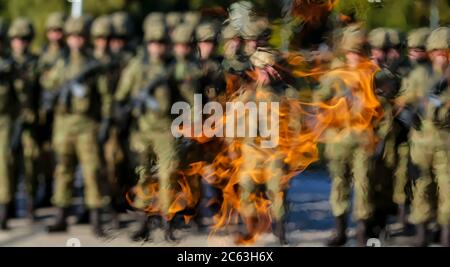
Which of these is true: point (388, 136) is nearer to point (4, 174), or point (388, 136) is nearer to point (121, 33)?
point (121, 33)

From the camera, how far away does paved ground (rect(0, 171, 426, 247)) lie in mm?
5246

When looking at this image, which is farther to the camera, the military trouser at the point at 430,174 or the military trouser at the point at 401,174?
the military trouser at the point at 401,174

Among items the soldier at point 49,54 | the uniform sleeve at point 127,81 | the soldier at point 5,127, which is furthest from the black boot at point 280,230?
the soldier at point 5,127

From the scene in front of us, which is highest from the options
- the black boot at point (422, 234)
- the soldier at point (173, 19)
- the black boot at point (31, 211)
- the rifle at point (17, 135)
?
the soldier at point (173, 19)

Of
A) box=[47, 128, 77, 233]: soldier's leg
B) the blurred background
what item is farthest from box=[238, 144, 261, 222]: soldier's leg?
box=[47, 128, 77, 233]: soldier's leg

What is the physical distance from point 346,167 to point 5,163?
2046 millimetres

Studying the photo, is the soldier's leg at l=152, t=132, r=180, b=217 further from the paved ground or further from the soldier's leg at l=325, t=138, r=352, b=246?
the soldier's leg at l=325, t=138, r=352, b=246

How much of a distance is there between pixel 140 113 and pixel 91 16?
0.63 m

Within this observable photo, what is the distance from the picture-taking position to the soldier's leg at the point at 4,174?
17.8ft

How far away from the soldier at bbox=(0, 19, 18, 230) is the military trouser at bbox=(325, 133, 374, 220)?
1907mm

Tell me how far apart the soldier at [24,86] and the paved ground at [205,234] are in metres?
0.29

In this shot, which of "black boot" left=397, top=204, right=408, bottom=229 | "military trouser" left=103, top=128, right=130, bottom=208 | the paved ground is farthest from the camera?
"black boot" left=397, top=204, right=408, bottom=229

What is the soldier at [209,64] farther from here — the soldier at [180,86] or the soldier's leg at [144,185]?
the soldier's leg at [144,185]
